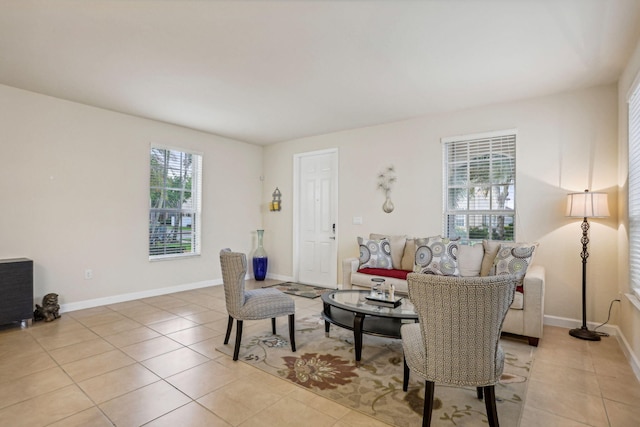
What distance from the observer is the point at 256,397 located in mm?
2223

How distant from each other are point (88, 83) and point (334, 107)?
113 inches

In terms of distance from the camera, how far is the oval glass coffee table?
270 centimetres

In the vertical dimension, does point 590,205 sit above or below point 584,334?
above

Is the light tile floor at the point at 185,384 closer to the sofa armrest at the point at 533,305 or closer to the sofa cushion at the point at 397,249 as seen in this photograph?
the sofa armrest at the point at 533,305

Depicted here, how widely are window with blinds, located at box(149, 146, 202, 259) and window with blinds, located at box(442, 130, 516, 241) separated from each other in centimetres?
407

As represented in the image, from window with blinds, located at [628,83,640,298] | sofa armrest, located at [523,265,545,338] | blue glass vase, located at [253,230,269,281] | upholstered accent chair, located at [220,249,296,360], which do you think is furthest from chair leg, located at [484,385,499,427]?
blue glass vase, located at [253,230,269,281]

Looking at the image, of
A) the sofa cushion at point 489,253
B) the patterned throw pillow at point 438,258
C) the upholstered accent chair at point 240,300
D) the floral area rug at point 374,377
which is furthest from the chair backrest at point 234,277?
the sofa cushion at point 489,253

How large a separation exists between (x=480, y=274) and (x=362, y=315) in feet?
6.58

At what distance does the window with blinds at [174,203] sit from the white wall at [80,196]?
0.13 metres

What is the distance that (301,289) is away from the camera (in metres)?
5.57

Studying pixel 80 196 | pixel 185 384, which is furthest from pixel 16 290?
pixel 185 384

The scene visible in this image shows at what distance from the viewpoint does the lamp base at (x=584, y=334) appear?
330cm

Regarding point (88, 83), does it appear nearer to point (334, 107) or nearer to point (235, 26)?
point (235, 26)

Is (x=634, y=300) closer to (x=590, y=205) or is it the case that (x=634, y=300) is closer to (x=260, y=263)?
(x=590, y=205)
